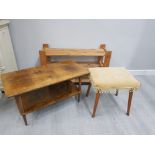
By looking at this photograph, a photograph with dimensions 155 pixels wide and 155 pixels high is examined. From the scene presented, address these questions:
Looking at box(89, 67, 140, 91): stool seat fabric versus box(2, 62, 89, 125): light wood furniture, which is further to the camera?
box(89, 67, 140, 91): stool seat fabric

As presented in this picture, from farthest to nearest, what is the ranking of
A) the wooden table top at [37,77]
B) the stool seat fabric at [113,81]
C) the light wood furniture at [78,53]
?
1. the light wood furniture at [78,53]
2. the stool seat fabric at [113,81]
3. the wooden table top at [37,77]

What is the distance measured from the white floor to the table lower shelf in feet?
0.63

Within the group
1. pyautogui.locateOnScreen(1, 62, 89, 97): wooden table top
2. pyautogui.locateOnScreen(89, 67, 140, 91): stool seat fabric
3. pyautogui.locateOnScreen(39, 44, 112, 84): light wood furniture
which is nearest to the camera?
pyautogui.locateOnScreen(1, 62, 89, 97): wooden table top

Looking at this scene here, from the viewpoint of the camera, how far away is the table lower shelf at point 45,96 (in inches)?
55.2

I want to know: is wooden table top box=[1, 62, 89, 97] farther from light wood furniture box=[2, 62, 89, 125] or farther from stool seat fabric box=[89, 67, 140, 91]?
stool seat fabric box=[89, 67, 140, 91]

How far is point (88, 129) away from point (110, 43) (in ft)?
4.25

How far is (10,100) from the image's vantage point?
70.2 inches

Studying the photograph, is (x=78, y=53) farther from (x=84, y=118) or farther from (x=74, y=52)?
(x=84, y=118)

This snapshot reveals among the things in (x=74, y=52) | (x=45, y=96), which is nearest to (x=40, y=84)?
(x=45, y=96)

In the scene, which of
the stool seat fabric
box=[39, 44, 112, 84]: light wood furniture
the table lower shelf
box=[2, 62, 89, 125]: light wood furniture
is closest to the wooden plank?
box=[39, 44, 112, 84]: light wood furniture

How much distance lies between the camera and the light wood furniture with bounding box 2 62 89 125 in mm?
1222

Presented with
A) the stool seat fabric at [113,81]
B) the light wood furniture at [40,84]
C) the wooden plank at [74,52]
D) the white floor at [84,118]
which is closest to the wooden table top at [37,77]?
the light wood furniture at [40,84]

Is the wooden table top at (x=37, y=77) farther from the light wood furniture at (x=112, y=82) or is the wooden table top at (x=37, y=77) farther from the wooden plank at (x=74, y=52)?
the wooden plank at (x=74, y=52)
